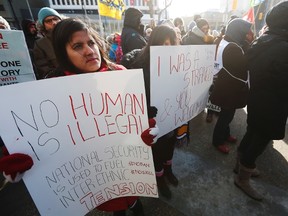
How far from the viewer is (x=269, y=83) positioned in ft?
4.79

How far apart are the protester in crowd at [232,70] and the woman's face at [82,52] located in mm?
1457

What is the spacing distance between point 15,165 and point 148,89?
0.96m

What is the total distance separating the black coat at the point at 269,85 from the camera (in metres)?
1.37

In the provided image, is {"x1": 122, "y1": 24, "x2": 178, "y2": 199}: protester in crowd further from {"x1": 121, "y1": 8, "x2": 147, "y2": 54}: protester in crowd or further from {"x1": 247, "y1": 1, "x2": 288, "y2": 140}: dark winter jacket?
{"x1": 121, "y1": 8, "x2": 147, "y2": 54}: protester in crowd

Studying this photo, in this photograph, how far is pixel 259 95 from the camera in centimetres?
155

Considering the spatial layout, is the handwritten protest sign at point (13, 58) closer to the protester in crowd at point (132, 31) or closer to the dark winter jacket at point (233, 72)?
the protester in crowd at point (132, 31)

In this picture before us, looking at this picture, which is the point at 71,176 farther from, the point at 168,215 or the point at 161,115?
the point at 168,215

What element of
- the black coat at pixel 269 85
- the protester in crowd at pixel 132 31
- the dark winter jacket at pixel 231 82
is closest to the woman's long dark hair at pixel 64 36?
the black coat at pixel 269 85

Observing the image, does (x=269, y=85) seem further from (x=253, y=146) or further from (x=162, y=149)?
(x=162, y=149)

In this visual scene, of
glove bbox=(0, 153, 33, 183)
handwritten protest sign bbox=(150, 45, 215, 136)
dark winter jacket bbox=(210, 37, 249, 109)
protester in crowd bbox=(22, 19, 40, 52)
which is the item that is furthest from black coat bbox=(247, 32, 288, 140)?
protester in crowd bbox=(22, 19, 40, 52)

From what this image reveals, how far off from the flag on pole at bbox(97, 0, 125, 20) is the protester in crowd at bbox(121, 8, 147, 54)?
3.44 m

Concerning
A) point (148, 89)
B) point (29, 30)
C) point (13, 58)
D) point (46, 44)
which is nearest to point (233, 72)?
point (148, 89)

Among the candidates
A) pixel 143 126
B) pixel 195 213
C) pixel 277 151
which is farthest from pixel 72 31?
pixel 277 151

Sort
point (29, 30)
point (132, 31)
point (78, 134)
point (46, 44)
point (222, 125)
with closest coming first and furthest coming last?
point (78, 134)
point (46, 44)
point (222, 125)
point (132, 31)
point (29, 30)
